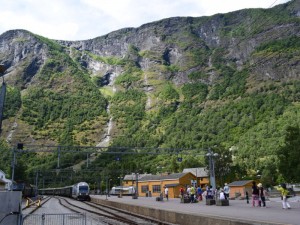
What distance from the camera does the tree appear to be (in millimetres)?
53300

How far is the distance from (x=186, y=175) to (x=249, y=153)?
47.4 meters

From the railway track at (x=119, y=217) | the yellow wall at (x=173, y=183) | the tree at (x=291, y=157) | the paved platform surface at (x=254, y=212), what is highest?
the tree at (x=291, y=157)

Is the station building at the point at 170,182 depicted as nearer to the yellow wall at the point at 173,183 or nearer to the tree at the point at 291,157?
the yellow wall at the point at 173,183

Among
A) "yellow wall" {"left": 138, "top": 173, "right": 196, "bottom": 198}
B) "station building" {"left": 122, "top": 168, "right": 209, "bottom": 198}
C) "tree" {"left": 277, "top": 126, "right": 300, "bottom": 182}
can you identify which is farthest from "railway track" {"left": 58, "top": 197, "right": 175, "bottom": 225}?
"yellow wall" {"left": 138, "top": 173, "right": 196, "bottom": 198}

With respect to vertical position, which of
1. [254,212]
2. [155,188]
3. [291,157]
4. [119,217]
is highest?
[291,157]

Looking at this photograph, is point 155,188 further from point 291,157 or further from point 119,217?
point 119,217

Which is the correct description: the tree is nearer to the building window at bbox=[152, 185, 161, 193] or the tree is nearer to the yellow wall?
the yellow wall

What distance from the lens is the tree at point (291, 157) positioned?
175 ft

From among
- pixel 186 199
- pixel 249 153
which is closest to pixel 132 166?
pixel 249 153

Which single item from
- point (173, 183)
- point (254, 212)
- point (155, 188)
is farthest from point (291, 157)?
point (254, 212)

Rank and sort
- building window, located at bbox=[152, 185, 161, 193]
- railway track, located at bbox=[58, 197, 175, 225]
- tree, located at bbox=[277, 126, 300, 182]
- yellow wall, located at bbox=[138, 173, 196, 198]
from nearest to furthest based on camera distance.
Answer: railway track, located at bbox=[58, 197, 175, 225]
tree, located at bbox=[277, 126, 300, 182]
yellow wall, located at bbox=[138, 173, 196, 198]
building window, located at bbox=[152, 185, 161, 193]

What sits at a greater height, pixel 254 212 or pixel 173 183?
pixel 173 183

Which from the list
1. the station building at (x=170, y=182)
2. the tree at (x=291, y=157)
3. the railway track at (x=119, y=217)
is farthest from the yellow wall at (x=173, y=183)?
the railway track at (x=119, y=217)

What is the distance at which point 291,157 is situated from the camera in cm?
5359
